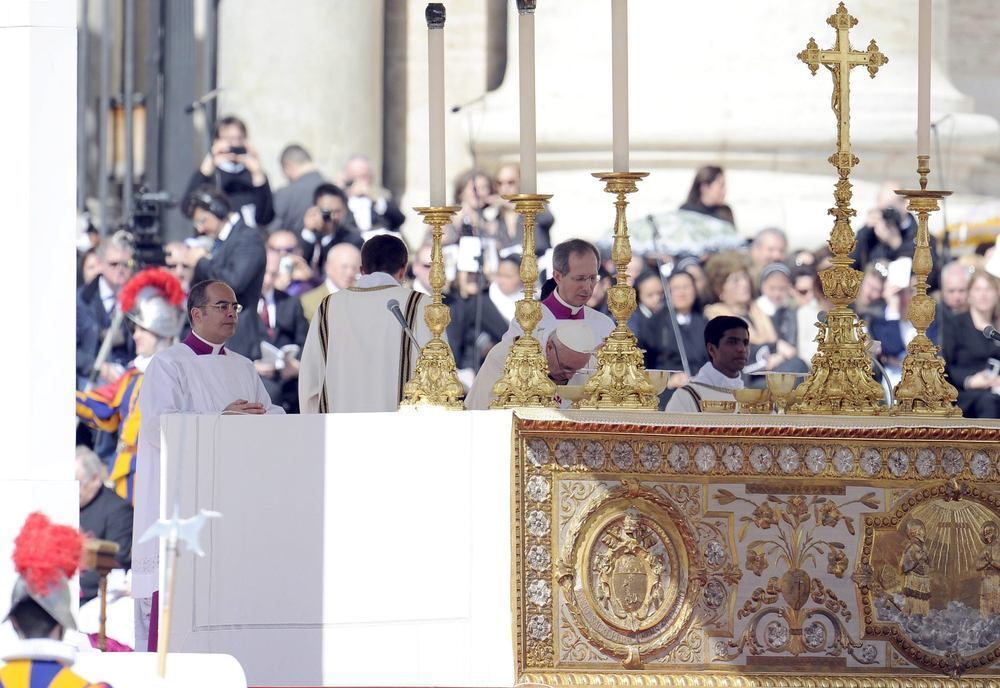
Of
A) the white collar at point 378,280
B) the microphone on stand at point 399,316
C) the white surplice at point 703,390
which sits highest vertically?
the white collar at point 378,280

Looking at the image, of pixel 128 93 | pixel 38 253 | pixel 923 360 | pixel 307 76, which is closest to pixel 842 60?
pixel 923 360

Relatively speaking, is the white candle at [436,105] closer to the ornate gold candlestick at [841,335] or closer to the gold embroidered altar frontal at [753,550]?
the gold embroidered altar frontal at [753,550]

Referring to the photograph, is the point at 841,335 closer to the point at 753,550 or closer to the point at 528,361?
the point at 753,550

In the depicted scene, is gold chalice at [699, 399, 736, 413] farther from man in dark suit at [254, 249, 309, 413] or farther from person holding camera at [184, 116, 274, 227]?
person holding camera at [184, 116, 274, 227]

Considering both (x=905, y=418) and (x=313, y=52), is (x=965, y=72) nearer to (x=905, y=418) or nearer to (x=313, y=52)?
(x=313, y=52)

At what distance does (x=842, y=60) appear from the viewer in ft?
29.6

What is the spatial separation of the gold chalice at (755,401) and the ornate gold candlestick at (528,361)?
82 centimetres

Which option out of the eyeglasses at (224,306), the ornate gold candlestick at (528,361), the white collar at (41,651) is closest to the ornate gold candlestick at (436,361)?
the ornate gold candlestick at (528,361)

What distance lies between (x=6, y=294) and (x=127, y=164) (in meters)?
9.75

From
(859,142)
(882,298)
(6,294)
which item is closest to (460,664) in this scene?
(6,294)

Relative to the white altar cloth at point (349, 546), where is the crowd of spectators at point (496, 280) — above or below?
above

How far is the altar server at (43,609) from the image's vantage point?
5.96 m

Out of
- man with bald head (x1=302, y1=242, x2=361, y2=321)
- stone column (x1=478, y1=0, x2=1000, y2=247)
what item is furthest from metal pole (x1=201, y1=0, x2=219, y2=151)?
man with bald head (x1=302, y1=242, x2=361, y2=321)

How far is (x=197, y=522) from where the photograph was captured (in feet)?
21.2
